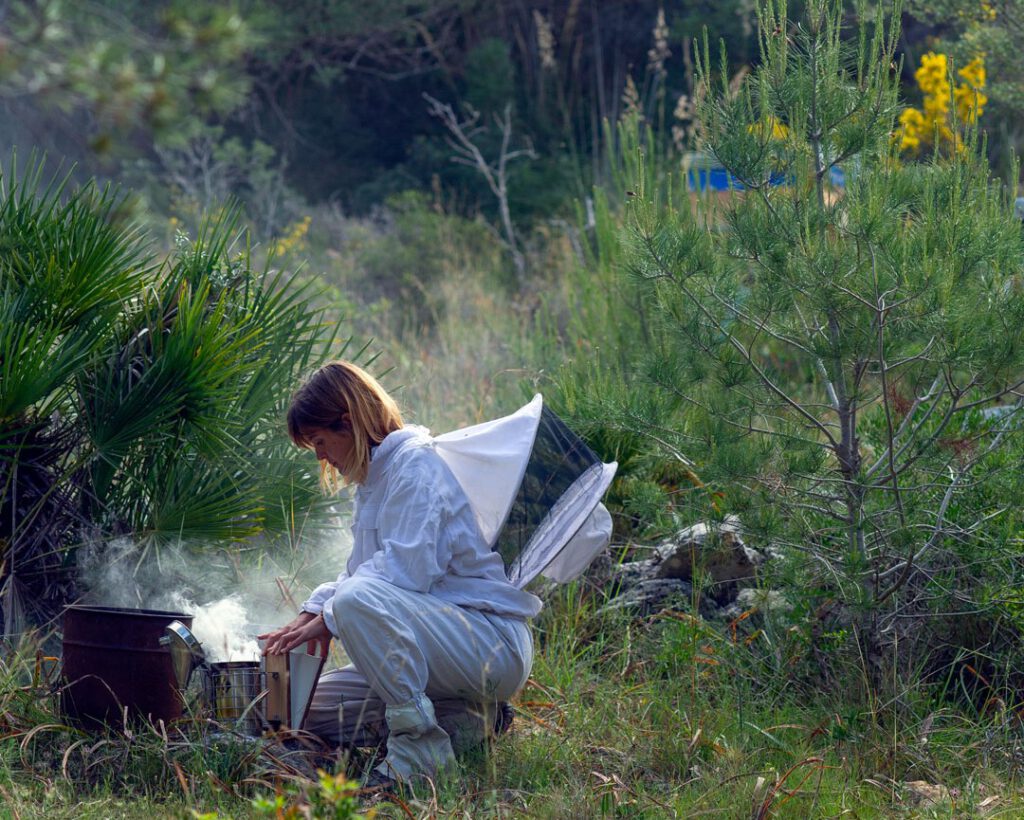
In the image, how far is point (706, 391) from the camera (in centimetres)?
401

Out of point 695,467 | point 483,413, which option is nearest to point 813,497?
point 695,467

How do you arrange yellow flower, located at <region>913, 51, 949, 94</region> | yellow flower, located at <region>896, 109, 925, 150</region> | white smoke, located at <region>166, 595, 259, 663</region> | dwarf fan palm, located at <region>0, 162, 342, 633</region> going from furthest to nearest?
yellow flower, located at <region>896, 109, 925, 150</region>
yellow flower, located at <region>913, 51, 949, 94</region>
dwarf fan palm, located at <region>0, 162, 342, 633</region>
white smoke, located at <region>166, 595, 259, 663</region>

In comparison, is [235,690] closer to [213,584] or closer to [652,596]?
[213,584]

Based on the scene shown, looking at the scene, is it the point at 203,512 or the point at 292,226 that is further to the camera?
the point at 292,226

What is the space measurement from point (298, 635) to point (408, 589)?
13.0 inches

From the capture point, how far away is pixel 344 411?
3691 mm

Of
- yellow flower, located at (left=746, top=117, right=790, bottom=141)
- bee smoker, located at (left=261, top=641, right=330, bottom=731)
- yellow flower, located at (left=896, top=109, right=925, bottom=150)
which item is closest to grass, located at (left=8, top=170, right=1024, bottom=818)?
bee smoker, located at (left=261, top=641, right=330, bottom=731)

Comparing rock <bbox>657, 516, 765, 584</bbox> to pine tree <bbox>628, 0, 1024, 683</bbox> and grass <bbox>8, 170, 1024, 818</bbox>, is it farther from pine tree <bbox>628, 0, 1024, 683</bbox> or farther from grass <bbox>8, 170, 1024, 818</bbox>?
pine tree <bbox>628, 0, 1024, 683</bbox>

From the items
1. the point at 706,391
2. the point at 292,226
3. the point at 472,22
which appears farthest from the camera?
the point at 472,22

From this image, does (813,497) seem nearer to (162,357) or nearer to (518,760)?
(518,760)

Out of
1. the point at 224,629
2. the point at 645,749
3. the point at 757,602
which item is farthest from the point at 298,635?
the point at 757,602

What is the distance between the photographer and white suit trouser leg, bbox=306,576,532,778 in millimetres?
3449

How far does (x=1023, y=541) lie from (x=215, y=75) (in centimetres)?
307

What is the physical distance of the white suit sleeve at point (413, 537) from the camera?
353cm
